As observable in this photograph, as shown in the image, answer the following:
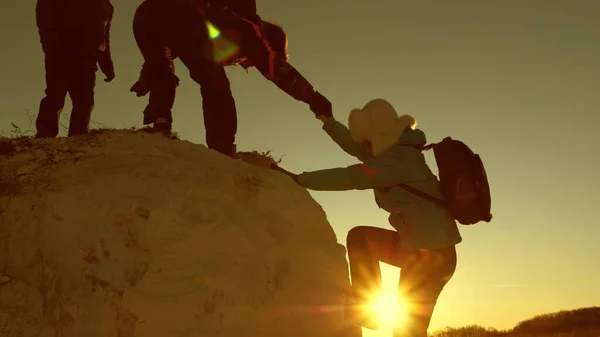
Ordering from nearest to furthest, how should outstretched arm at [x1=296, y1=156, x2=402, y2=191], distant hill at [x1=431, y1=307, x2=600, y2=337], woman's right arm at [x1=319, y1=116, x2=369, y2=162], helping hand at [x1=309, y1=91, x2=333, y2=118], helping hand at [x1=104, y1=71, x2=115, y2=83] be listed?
outstretched arm at [x1=296, y1=156, x2=402, y2=191], woman's right arm at [x1=319, y1=116, x2=369, y2=162], helping hand at [x1=309, y1=91, x2=333, y2=118], helping hand at [x1=104, y1=71, x2=115, y2=83], distant hill at [x1=431, y1=307, x2=600, y2=337]

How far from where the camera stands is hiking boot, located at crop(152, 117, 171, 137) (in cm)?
597

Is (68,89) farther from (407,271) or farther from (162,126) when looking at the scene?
(407,271)

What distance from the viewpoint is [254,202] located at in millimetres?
5117

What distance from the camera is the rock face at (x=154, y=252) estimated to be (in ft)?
13.7

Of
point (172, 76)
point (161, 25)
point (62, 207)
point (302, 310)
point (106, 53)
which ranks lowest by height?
point (302, 310)

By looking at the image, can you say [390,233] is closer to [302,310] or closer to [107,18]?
[302,310]

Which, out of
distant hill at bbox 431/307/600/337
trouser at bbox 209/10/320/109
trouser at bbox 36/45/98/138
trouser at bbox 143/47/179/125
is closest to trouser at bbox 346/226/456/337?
trouser at bbox 209/10/320/109

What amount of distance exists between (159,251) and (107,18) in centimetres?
411

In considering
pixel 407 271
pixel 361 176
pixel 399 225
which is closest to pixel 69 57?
pixel 361 176

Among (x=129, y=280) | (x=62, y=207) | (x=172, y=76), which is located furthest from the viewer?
(x=172, y=76)

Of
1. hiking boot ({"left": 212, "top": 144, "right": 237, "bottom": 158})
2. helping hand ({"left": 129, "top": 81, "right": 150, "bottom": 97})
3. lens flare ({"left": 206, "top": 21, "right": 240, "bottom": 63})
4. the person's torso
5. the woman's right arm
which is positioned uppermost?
lens flare ({"left": 206, "top": 21, "right": 240, "bottom": 63})

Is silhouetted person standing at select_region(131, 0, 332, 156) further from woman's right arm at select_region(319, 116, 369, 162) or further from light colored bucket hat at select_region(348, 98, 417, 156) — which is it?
light colored bucket hat at select_region(348, 98, 417, 156)

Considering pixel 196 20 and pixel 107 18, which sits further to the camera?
pixel 107 18

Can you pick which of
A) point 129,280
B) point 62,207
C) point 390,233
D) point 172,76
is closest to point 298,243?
point 390,233
